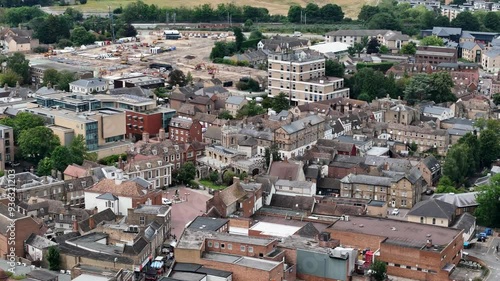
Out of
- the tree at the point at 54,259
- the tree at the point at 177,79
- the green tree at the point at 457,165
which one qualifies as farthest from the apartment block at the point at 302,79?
the tree at the point at 54,259

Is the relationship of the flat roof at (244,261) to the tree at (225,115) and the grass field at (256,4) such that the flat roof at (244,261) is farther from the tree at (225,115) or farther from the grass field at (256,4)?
the grass field at (256,4)

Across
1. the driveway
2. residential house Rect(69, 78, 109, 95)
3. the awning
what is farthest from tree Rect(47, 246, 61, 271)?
residential house Rect(69, 78, 109, 95)

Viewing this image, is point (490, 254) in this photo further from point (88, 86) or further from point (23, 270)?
point (88, 86)

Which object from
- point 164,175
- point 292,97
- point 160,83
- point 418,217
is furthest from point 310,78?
point 418,217

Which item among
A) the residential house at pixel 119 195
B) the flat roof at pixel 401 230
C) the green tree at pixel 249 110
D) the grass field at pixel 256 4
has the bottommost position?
the flat roof at pixel 401 230

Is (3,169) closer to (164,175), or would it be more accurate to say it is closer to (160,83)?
(164,175)

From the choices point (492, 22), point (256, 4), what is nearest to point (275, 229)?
point (492, 22)
